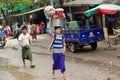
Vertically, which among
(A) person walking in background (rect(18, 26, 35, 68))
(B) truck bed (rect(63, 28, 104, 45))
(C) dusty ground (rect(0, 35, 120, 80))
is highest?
(A) person walking in background (rect(18, 26, 35, 68))

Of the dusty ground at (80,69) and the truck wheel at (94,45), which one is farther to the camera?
the truck wheel at (94,45)

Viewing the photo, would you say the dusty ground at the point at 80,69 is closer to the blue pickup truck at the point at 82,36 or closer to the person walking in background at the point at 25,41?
the person walking in background at the point at 25,41

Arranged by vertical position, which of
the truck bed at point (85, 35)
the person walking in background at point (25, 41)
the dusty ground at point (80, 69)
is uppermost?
the person walking in background at point (25, 41)

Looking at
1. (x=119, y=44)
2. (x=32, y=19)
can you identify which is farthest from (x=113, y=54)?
(x=32, y=19)

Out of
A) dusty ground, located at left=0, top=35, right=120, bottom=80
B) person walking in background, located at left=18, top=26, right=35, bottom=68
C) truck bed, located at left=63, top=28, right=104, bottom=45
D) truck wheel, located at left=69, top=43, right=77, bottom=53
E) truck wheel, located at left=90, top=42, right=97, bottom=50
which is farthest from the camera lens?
truck wheel, located at left=90, top=42, right=97, bottom=50

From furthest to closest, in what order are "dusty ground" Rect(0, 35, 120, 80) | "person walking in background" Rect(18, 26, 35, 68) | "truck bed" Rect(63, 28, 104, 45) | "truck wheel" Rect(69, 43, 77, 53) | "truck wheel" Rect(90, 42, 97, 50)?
"truck wheel" Rect(90, 42, 97, 50), "truck wheel" Rect(69, 43, 77, 53), "truck bed" Rect(63, 28, 104, 45), "person walking in background" Rect(18, 26, 35, 68), "dusty ground" Rect(0, 35, 120, 80)

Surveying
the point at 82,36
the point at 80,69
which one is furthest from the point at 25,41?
the point at 82,36

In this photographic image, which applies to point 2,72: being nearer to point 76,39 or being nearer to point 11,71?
point 11,71

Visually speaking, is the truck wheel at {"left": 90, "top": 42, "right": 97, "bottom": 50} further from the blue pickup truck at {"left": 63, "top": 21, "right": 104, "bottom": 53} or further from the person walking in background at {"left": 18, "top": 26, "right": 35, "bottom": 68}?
the person walking in background at {"left": 18, "top": 26, "right": 35, "bottom": 68}

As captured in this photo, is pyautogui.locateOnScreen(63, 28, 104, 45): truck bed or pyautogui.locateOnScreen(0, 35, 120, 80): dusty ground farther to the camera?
pyautogui.locateOnScreen(63, 28, 104, 45): truck bed

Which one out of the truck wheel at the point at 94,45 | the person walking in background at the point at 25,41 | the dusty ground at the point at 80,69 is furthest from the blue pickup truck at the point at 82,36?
the person walking in background at the point at 25,41

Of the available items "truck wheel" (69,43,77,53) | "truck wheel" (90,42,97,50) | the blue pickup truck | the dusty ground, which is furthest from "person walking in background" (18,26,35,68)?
"truck wheel" (90,42,97,50)

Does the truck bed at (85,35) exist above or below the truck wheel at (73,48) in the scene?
above

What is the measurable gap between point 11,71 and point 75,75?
300cm
